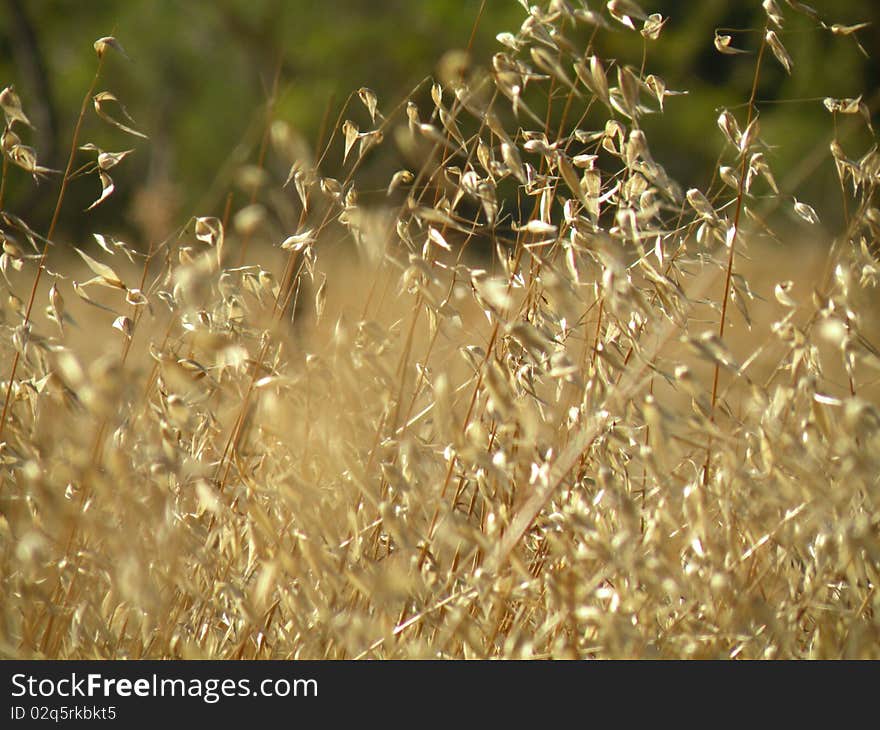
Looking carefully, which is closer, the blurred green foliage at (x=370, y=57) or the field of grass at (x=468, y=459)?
the field of grass at (x=468, y=459)

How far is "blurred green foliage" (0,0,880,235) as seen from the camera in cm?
693

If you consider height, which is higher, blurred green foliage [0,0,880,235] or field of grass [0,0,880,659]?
field of grass [0,0,880,659]

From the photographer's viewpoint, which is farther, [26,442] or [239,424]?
[239,424]

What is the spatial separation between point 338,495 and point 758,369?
12.1 ft

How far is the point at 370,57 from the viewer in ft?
24.7

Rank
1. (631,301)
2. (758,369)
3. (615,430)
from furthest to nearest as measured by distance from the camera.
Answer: (758,369) → (615,430) → (631,301)

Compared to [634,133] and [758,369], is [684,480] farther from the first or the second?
[758,369]

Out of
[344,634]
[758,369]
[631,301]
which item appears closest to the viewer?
[344,634]

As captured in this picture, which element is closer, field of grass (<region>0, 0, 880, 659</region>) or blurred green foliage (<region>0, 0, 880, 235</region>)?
field of grass (<region>0, 0, 880, 659</region>)

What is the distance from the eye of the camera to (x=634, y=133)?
1.39 meters

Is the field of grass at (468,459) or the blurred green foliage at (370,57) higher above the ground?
the field of grass at (468,459)

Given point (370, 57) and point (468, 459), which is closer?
point (468, 459)

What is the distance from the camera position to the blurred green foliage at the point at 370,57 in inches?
273

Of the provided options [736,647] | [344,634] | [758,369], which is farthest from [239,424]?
[758,369]
